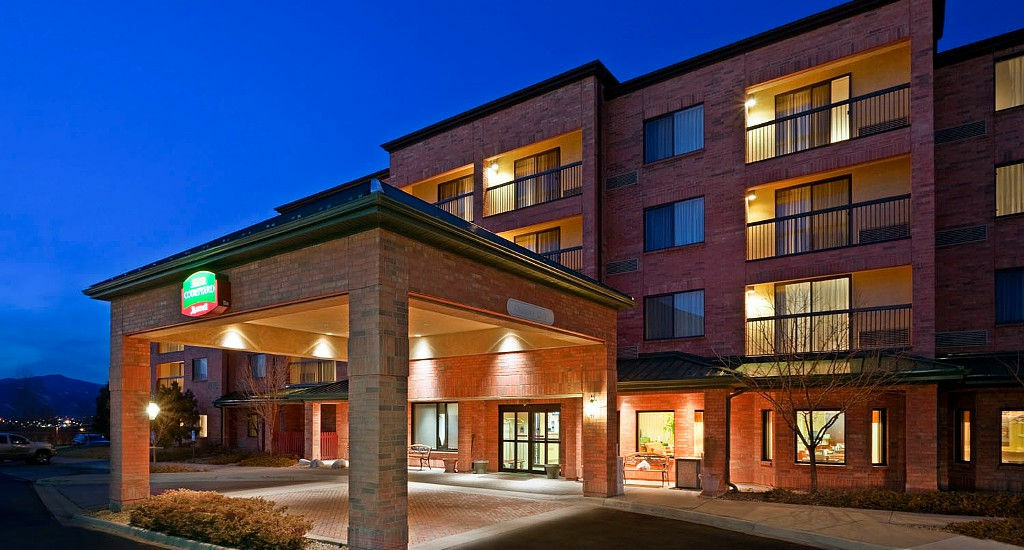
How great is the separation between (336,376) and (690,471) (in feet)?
63.3

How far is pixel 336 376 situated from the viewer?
3262 cm

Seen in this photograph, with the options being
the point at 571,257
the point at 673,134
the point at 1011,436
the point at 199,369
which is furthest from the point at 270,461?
the point at 1011,436

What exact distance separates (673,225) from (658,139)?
10.7 feet

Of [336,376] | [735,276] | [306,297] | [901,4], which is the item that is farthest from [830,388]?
[336,376]

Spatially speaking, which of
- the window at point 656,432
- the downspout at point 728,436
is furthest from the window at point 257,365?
the downspout at point 728,436

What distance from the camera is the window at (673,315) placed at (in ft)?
74.1

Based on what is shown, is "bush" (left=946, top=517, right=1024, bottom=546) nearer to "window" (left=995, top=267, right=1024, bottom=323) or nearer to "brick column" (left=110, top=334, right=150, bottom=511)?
"window" (left=995, top=267, right=1024, bottom=323)

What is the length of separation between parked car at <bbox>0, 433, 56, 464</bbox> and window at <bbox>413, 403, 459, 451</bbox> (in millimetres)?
22209

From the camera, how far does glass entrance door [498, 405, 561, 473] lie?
23.1 metres

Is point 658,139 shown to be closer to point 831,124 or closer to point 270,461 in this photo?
point 831,124

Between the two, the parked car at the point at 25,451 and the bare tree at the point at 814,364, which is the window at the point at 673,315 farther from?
the parked car at the point at 25,451

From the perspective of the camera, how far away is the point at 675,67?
77.1ft

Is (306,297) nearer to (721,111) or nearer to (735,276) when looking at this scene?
(735,276)

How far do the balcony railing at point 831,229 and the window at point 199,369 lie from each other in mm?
35329
